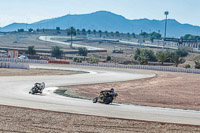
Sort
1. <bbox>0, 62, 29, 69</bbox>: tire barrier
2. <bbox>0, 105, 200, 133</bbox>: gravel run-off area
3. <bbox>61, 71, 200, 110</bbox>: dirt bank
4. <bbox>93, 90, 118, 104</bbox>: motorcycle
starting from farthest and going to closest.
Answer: <bbox>0, 62, 29, 69</bbox>: tire barrier < <bbox>61, 71, 200, 110</bbox>: dirt bank < <bbox>93, 90, 118, 104</bbox>: motorcycle < <bbox>0, 105, 200, 133</bbox>: gravel run-off area

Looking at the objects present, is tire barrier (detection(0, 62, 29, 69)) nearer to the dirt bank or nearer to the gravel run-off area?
the dirt bank

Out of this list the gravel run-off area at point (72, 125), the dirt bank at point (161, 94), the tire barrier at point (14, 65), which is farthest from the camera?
the tire barrier at point (14, 65)

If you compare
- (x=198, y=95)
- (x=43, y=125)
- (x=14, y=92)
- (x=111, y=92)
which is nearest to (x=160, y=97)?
(x=198, y=95)

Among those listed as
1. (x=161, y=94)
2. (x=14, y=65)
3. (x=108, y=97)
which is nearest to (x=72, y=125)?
(x=108, y=97)

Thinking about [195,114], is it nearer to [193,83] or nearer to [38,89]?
[38,89]

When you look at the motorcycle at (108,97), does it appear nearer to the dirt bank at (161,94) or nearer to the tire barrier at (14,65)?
the dirt bank at (161,94)

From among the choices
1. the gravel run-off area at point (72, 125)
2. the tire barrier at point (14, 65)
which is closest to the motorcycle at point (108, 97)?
the gravel run-off area at point (72, 125)

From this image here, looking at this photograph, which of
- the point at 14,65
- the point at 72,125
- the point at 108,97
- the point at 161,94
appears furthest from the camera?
the point at 14,65

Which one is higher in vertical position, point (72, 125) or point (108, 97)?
point (108, 97)

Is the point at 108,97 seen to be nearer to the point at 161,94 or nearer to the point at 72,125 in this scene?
the point at 72,125

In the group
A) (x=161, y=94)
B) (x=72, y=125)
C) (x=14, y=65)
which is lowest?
(x=161, y=94)

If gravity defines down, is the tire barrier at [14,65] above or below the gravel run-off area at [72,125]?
above

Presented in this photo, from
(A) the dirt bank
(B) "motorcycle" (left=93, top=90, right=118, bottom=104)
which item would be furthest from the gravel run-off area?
(A) the dirt bank

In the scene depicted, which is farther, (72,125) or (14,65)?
(14,65)
